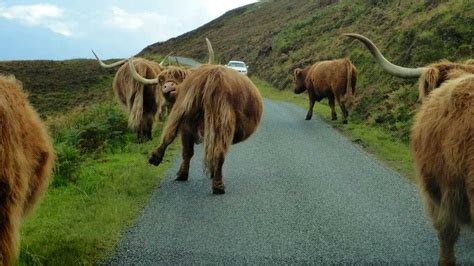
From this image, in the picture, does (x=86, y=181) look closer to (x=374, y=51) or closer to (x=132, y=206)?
(x=132, y=206)

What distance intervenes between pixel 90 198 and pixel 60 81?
40124 millimetres

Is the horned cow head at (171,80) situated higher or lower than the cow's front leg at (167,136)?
higher

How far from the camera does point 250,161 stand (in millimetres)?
9461

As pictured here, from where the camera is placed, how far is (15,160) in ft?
9.88

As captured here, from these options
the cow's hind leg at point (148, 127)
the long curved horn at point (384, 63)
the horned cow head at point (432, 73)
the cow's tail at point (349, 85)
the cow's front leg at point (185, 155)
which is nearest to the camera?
the long curved horn at point (384, 63)

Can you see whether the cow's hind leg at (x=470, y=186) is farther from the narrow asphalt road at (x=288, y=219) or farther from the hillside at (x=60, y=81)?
the hillside at (x=60, y=81)

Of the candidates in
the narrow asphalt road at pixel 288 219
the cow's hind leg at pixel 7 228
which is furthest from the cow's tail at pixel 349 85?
the cow's hind leg at pixel 7 228

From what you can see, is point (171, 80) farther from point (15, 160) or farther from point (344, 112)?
point (344, 112)

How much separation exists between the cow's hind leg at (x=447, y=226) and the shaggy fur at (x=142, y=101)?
7.52m

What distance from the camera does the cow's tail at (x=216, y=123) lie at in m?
6.70

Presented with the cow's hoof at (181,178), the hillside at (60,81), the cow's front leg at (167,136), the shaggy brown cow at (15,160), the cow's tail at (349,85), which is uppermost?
the shaggy brown cow at (15,160)

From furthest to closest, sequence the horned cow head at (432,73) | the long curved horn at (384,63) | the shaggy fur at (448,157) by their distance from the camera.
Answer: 1. the horned cow head at (432,73)
2. the long curved horn at (384,63)
3. the shaggy fur at (448,157)

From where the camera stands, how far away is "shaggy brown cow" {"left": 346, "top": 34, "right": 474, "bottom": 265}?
350cm

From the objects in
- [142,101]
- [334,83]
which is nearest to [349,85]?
[334,83]
